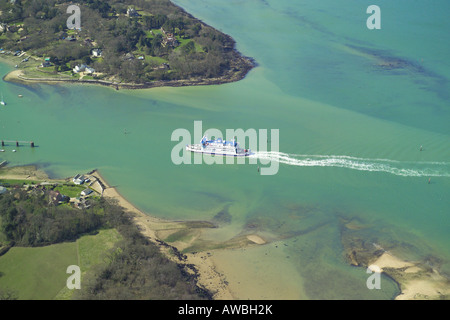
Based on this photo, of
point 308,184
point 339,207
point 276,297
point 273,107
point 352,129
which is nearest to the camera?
point 276,297

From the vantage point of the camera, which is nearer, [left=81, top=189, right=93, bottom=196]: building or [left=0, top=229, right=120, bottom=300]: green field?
[left=0, top=229, right=120, bottom=300]: green field

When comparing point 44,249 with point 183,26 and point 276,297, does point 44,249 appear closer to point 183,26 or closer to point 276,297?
point 276,297

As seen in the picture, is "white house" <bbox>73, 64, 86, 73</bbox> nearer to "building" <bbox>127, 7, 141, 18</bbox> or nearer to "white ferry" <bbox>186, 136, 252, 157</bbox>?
"building" <bbox>127, 7, 141, 18</bbox>

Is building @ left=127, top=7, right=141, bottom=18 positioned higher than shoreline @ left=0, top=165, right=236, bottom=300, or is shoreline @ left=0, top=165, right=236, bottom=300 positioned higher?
building @ left=127, top=7, right=141, bottom=18

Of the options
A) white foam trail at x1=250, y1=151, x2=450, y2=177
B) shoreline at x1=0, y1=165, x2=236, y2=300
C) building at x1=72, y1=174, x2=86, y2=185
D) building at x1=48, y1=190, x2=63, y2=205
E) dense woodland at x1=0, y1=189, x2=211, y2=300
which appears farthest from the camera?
white foam trail at x1=250, y1=151, x2=450, y2=177

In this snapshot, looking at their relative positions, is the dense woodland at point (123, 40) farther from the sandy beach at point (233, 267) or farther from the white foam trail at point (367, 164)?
the sandy beach at point (233, 267)

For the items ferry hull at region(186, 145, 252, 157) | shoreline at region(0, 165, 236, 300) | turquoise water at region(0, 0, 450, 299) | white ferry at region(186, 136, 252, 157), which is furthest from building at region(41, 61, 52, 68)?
ferry hull at region(186, 145, 252, 157)

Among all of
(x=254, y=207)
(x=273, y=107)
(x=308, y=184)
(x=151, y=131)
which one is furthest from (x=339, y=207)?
(x=151, y=131)
